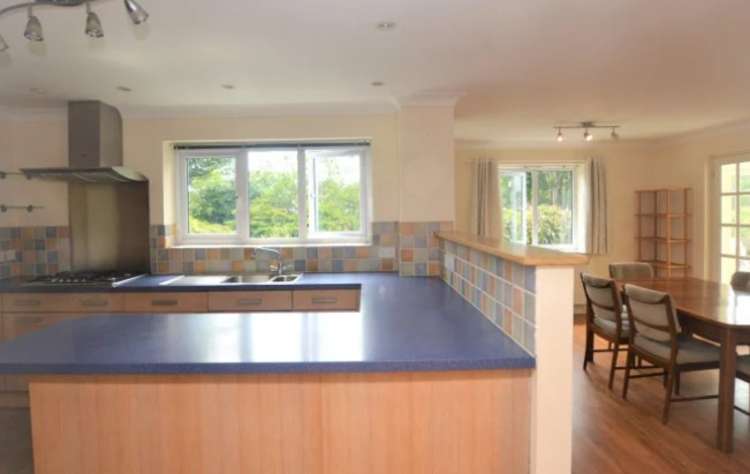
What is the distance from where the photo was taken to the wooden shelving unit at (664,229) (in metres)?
5.07

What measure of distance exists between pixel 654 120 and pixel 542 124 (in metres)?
1.04

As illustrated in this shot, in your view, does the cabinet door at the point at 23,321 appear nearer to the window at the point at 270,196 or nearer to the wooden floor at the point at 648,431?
the window at the point at 270,196

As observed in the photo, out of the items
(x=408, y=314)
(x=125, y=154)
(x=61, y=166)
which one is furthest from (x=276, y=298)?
(x=61, y=166)

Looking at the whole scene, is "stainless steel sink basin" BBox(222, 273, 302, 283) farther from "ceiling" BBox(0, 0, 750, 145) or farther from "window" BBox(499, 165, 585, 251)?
"window" BBox(499, 165, 585, 251)

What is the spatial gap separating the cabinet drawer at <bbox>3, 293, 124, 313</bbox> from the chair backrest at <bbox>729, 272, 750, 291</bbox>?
15.6 feet

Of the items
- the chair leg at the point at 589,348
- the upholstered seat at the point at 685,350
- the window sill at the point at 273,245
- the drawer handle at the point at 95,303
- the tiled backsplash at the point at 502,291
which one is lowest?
the chair leg at the point at 589,348

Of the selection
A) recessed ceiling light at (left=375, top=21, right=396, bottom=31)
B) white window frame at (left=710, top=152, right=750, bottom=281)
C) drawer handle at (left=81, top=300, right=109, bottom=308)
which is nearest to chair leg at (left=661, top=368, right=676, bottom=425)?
recessed ceiling light at (left=375, top=21, right=396, bottom=31)

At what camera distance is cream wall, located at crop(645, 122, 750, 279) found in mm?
4562

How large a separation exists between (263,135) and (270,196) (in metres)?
0.53

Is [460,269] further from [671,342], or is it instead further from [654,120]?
[654,120]

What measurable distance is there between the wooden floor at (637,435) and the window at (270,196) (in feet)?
6.01

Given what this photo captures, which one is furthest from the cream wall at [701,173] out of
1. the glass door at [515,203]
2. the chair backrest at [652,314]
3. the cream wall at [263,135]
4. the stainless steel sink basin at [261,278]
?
the stainless steel sink basin at [261,278]

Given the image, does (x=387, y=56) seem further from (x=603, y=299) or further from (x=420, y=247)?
(x=603, y=299)

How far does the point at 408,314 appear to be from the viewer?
6.30 feet
